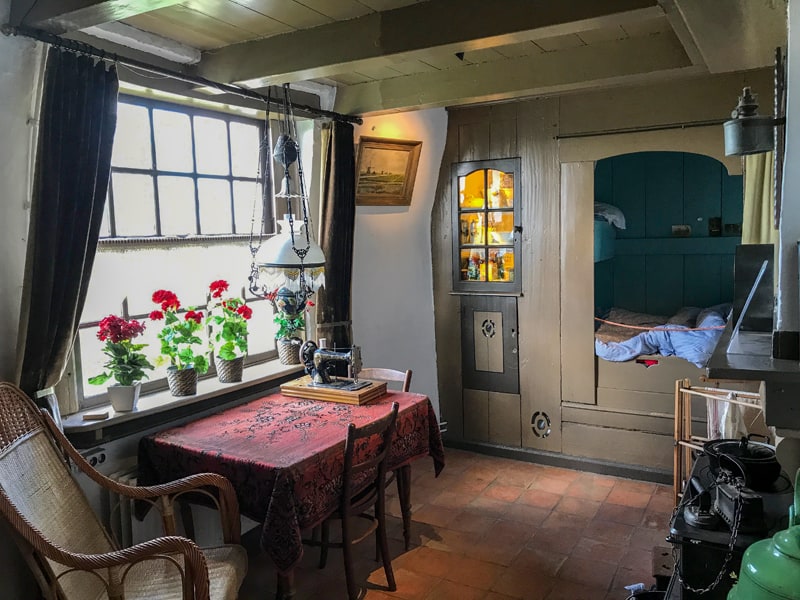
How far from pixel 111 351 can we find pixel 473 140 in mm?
2723

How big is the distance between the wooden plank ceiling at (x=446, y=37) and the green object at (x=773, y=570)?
1580 mm

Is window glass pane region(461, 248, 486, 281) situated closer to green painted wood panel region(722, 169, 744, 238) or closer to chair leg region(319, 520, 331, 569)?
green painted wood panel region(722, 169, 744, 238)

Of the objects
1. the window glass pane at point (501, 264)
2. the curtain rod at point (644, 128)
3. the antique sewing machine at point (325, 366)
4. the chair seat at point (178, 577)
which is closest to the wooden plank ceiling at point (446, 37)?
the curtain rod at point (644, 128)

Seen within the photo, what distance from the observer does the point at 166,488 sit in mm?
2271

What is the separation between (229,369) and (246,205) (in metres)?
0.92

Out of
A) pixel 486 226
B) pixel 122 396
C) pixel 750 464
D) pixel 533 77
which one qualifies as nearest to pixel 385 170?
pixel 486 226

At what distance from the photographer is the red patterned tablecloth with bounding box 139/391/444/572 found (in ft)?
7.38

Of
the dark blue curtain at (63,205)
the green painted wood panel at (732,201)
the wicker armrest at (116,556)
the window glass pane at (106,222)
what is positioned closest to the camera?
the wicker armrest at (116,556)

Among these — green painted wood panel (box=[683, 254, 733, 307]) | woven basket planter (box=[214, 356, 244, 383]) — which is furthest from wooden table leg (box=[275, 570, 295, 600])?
green painted wood panel (box=[683, 254, 733, 307])

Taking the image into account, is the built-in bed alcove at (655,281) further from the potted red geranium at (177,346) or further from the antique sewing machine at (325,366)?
the potted red geranium at (177,346)

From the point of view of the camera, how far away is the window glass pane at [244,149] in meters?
3.37

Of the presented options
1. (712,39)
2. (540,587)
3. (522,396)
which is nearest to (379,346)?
(522,396)

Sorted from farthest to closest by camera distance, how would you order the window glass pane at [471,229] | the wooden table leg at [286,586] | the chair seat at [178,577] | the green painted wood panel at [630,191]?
the green painted wood panel at [630,191]
the window glass pane at [471,229]
the wooden table leg at [286,586]
the chair seat at [178,577]

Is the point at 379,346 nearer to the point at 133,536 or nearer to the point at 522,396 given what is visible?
the point at 522,396
